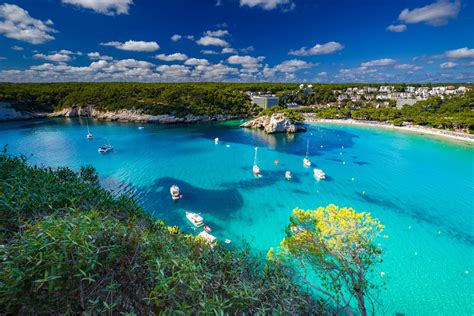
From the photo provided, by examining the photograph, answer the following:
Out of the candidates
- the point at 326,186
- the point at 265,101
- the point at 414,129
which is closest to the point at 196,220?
the point at 326,186

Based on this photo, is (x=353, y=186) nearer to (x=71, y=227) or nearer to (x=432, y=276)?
(x=432, y=276)

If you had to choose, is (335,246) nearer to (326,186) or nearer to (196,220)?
(196,220)

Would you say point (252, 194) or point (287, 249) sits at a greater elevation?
point (287, 249)

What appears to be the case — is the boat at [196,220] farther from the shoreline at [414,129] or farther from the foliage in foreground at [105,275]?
the shoreline at [414,129]

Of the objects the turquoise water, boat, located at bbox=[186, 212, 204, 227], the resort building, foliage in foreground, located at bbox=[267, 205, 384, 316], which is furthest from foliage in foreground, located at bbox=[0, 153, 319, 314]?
the resort building

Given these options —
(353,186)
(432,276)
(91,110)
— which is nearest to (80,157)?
(353,186)

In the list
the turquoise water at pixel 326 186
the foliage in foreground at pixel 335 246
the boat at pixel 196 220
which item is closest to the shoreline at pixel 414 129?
the turquoise water at pixel 326 186
